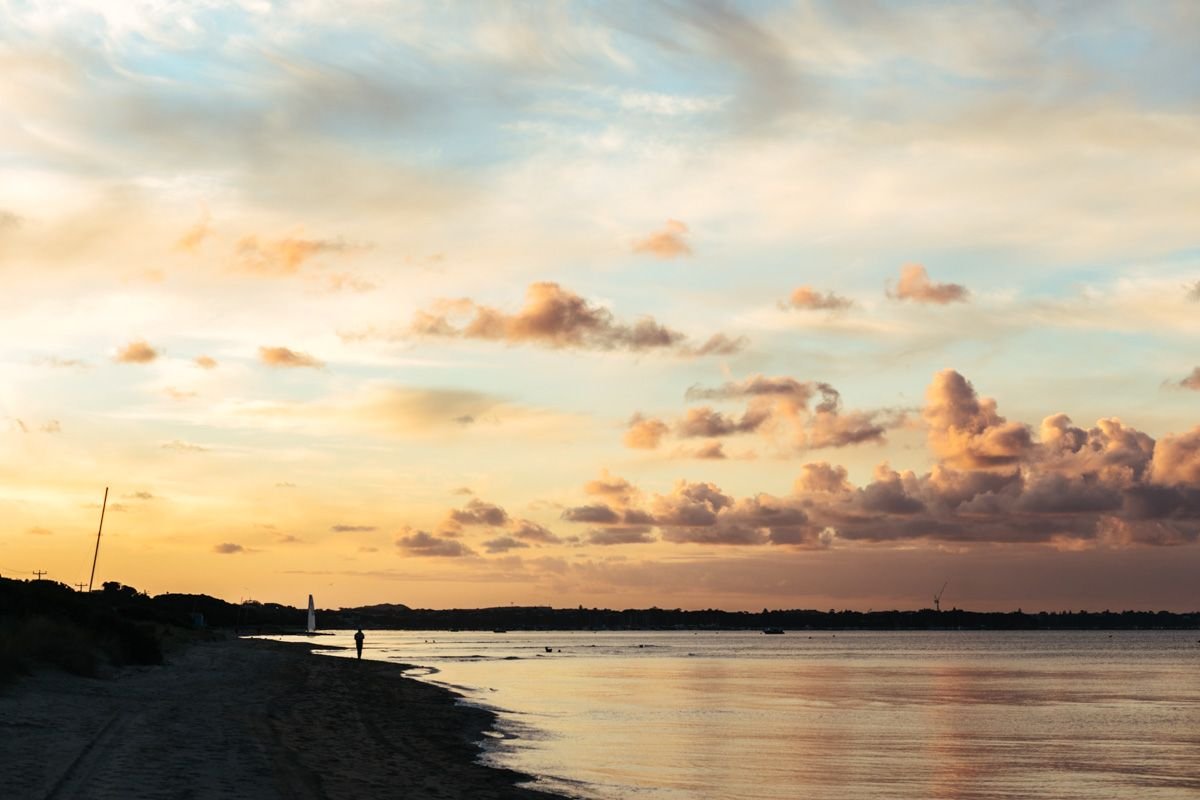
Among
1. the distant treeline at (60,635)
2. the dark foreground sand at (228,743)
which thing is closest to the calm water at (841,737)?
the dark foreground sand at (228,743)

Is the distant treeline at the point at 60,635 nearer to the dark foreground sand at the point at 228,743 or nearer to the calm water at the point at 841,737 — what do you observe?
the dark foreground sand at the point at 228,743

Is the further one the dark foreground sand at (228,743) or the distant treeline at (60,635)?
the distant treeline at (60,635)

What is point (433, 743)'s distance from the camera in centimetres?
3700

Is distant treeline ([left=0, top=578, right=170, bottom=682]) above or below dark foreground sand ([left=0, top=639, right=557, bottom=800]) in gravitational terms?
above

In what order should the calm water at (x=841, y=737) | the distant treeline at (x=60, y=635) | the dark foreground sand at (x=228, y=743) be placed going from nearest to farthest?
the dark foreground sand at (x=228, y=743) < the calm water at (x=841, y=737) < the distant treeline at (x=60, y=635)

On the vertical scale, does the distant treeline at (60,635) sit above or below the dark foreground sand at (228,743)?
above

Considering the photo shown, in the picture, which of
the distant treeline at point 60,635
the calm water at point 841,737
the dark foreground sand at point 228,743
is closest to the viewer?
the dark foreground sand at point 228,743

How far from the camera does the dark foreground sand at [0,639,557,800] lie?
2305cm

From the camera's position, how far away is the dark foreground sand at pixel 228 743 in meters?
23.0

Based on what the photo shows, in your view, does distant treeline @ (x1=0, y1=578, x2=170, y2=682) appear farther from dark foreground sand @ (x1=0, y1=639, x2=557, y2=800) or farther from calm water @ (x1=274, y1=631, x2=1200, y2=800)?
calm water @ (x1=274, y1=631, x2=1200, y2=800)

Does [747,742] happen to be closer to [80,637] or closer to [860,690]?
[80,637]

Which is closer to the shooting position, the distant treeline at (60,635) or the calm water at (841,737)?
the calm water at (841,737)

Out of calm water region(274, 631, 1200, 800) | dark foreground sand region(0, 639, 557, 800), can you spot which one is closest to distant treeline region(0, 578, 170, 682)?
dark foreground sand region(0, 639, 557, 800)

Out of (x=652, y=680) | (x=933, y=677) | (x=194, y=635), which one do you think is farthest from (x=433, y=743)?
(x=194, y=635)
